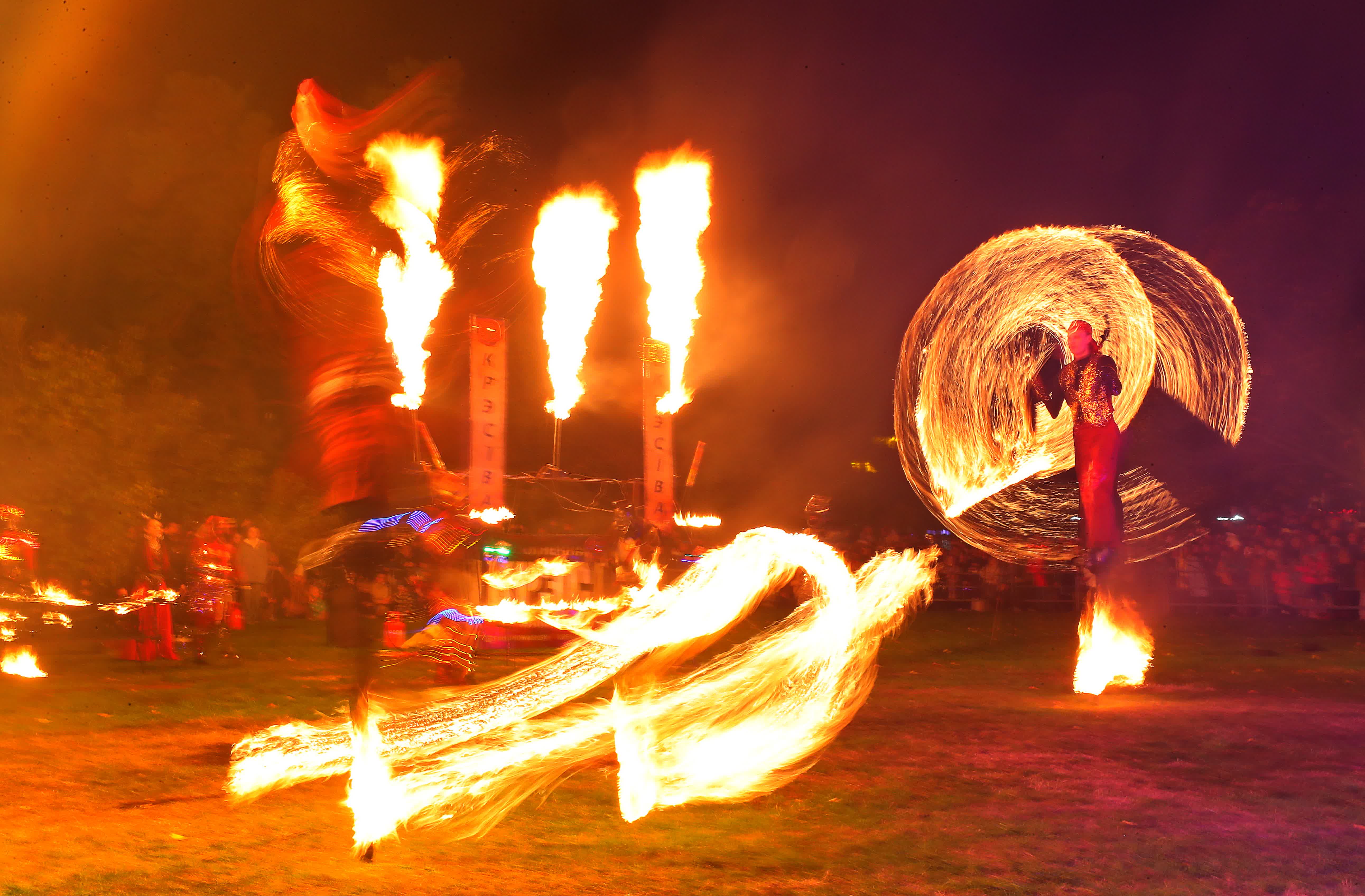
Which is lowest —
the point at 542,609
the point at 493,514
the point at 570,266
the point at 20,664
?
the point at 20,664

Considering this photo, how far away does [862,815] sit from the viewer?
233 inches

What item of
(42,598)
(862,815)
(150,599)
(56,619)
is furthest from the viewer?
(56,619)

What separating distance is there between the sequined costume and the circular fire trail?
66cm

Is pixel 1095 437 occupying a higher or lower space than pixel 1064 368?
lower

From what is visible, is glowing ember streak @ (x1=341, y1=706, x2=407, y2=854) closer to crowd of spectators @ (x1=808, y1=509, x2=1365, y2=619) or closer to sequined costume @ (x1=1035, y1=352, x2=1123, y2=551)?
sequined costume @ (x1=1035, y1=352, x2=1123, y2=551)

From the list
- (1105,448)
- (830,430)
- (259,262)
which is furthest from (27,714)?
(830,430)

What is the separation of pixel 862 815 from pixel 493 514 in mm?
11232

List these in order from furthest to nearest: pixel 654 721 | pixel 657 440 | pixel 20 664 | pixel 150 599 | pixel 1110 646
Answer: pixel 657 440 → pixel 150 599 → pixel 20 664 → pixel 1110 646 → pixel 654 721

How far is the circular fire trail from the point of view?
1114cm

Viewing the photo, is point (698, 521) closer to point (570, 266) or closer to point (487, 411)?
point (570, 266)

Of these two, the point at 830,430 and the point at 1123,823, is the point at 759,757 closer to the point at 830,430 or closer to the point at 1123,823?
the point at 1123,823

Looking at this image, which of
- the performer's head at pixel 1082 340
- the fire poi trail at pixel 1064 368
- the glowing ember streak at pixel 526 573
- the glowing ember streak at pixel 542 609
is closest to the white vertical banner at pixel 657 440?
the glowing ember streak at pixel 526 573

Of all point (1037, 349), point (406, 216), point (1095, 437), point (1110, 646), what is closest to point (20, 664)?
point (406, 216)

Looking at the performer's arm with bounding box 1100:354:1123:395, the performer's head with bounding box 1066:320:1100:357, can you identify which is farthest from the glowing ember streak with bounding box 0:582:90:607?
the performer's arm with bounding box 1100:354:1123:395
